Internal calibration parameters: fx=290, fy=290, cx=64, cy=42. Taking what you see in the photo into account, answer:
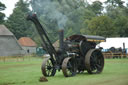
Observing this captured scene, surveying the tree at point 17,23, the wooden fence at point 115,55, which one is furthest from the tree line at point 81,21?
the wooden fence at point 115,55

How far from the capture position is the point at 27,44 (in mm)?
79125

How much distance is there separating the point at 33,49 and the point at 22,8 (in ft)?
41.6

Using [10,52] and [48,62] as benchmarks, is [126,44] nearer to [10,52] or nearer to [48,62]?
[10,52]

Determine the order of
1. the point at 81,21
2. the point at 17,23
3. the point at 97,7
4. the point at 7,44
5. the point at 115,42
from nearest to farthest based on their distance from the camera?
the point at 115,42 → the point at 81,21 → the point at 7,44 → the point at 17,23 → the point at 97,7

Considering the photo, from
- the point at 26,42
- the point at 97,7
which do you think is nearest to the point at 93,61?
the point at 26,42

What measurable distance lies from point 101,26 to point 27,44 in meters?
24.0

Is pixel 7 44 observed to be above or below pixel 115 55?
above

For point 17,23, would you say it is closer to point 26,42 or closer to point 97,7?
point 26,42

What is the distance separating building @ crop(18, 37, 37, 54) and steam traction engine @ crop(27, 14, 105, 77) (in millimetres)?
60032

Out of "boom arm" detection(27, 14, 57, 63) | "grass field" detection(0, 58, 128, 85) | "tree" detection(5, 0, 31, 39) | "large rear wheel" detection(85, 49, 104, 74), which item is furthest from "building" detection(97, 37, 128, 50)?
"boom arm" detection(27, 14, 57, 63)

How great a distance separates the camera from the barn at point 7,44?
200ft

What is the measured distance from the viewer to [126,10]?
7900 cm

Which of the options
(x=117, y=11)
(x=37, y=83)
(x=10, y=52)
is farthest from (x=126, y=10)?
(x=37, y=83)

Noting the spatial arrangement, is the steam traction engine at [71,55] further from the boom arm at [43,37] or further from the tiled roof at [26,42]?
the tiled roof at [26,42]
